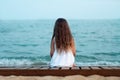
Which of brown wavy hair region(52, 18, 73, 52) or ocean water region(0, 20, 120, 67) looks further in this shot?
ocean water region(0, 20, 120, 67)

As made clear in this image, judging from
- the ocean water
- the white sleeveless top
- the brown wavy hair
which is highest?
the brown wavy hair

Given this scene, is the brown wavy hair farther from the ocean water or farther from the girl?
the ocean water

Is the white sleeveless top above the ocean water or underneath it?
above

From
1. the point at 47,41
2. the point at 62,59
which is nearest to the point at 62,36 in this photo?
the point at 62,59

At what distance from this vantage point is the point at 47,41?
17.3 m

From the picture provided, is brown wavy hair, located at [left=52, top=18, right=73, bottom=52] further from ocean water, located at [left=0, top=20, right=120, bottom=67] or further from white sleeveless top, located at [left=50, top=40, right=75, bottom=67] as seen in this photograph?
ocean water, located at [left=0, top=20, right=120, bottom=67]

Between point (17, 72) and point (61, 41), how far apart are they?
0.99m

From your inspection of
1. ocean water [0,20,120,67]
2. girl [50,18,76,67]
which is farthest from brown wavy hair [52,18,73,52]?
ocean water [0,20,120,67]

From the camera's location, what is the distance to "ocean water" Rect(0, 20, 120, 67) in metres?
12.2

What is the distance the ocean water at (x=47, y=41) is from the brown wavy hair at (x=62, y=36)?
7.79 metres

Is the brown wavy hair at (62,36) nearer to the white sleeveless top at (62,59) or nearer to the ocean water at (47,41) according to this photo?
the white sleeveless top at (62,59)

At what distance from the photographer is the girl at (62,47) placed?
338 centimetres

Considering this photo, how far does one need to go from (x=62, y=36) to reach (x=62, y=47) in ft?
0.37

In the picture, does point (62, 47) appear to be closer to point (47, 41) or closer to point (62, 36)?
point (62, 36)
